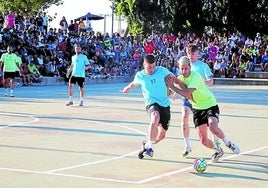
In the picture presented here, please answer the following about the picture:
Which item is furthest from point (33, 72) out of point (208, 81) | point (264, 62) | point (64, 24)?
point (208, 81)

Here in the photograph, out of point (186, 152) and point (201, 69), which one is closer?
point (186, 152)

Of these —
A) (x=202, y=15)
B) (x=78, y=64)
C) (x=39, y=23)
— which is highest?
(x=202, y=15)

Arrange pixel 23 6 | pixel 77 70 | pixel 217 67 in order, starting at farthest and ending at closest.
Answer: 1. pixel 23 6
2. pixel 217 67
3. pixel 77 70

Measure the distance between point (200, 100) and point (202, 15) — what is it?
41614mm

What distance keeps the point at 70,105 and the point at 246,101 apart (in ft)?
22.3

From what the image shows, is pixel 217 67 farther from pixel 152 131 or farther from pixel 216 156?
pixel 152 131

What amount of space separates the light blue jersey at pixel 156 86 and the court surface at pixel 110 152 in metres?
0.94

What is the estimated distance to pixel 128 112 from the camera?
17359 millimetres

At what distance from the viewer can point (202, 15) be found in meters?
50.2

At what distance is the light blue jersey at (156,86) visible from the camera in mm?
9477

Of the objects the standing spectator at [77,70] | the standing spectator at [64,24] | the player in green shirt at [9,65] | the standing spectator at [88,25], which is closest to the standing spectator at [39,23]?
the standing spectator at [64,24]

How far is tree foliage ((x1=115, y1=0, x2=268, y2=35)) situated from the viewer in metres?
49.1

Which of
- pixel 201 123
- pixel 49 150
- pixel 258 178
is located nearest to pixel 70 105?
pixel 49 150

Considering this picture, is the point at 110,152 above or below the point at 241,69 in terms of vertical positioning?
below
